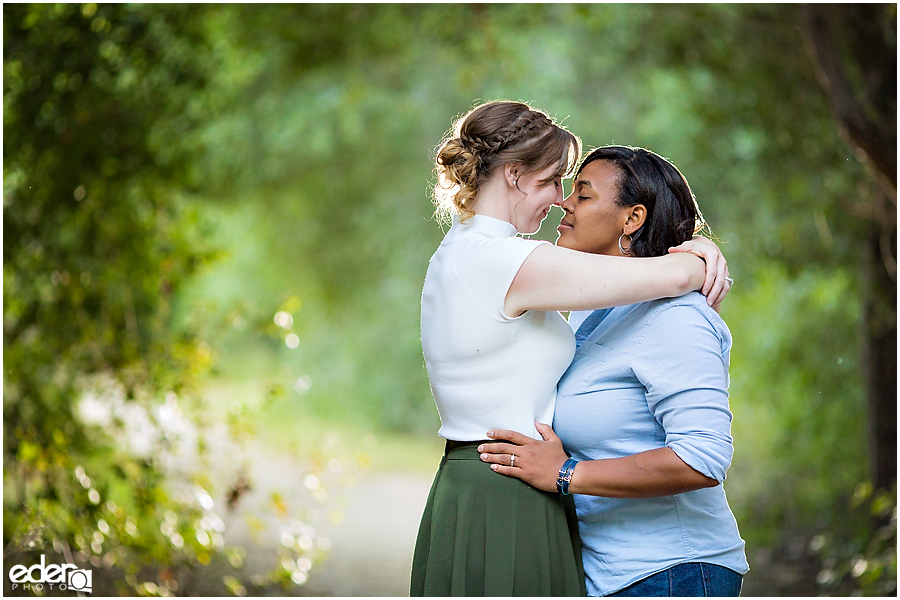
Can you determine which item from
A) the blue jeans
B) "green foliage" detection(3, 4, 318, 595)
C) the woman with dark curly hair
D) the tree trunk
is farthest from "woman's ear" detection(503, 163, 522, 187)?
"green foliage" detection(3, 4, 318, 595)

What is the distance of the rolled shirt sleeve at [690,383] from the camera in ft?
4.37

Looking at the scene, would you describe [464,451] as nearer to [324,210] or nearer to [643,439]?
[643,439]

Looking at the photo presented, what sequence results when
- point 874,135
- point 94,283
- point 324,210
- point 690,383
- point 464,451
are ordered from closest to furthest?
point 690,383, point 464,451, point 874,135, point 94,283, point 324,210

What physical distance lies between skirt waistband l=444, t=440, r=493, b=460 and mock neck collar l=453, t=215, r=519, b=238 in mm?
358

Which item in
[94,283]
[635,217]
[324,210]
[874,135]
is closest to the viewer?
[635,217]

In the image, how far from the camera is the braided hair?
1489 millimetres

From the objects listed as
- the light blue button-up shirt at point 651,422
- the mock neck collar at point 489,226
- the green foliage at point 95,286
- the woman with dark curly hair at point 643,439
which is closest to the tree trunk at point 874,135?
the woman with dark curly hair at point 643,439

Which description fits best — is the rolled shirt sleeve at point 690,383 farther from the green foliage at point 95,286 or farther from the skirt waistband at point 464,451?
the green foliage at point 95,286

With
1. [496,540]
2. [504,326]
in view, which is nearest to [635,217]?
[504,326]

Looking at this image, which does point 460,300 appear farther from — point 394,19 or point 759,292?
point 759,292

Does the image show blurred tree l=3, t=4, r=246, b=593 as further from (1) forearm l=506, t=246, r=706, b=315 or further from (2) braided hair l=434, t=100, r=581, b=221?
(1) forearm l=506, t=246, r=706, b=315

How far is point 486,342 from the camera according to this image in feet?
4.62

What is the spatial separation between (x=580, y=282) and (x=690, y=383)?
0.23 meters

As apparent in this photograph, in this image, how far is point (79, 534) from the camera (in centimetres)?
329
